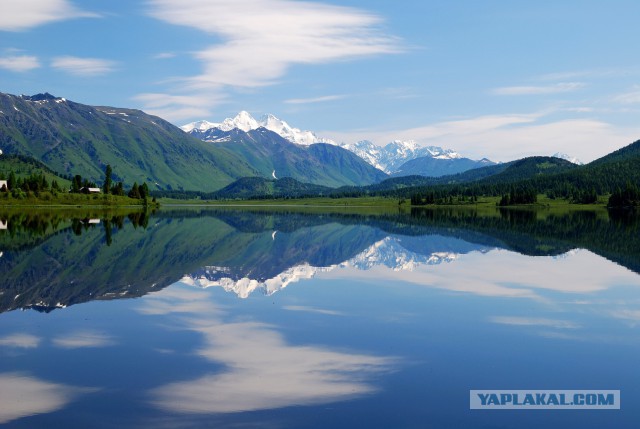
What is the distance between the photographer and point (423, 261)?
59.8 m

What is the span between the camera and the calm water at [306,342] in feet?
59.1

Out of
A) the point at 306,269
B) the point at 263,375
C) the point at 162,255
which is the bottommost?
the point at 263,375

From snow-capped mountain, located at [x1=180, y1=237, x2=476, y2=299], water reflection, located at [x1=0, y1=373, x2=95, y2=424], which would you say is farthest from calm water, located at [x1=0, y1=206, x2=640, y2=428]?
snow-capped mountain, located at [x1=180, y1=237, x2=476, y2=299]

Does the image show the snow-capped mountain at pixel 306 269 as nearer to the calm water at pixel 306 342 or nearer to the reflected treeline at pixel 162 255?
the calm water at pixel 306 342

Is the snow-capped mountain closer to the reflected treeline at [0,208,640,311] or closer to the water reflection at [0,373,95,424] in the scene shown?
the reflected treeline at [0,208,640,311]

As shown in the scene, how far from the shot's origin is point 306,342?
2623cm

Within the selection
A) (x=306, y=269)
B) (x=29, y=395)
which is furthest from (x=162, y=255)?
(x=29, y=395)

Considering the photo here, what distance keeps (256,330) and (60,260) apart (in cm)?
3452

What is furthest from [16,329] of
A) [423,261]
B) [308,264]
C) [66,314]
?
[423,261]

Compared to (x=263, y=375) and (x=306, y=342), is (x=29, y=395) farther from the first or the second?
(x=306, y=342)


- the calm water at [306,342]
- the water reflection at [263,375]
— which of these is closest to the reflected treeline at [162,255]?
the calm water at [306,342]

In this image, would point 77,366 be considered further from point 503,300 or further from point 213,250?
point 213,250

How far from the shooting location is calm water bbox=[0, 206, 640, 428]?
18000 mm

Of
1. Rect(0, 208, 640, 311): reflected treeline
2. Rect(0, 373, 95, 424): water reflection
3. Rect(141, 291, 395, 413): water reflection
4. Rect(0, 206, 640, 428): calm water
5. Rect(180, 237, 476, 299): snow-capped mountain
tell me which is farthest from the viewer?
Rect(180, 237, 476, 299): snow-capped mountain
